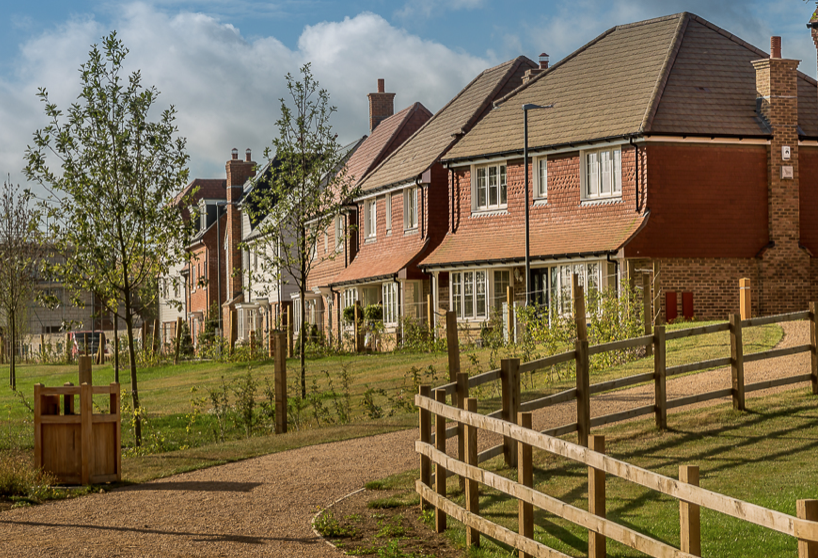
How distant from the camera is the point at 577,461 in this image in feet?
26.8

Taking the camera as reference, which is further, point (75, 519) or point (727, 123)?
point (727, 123)

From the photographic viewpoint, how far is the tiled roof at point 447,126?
122 feet

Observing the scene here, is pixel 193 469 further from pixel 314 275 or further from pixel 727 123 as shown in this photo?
pixel 314 275

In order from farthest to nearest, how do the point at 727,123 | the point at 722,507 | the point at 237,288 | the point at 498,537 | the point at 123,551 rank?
1. the point at 237,288
2. the point at 727,123
3. the point at 123,551
4. the point at 498,537
5. the point at 722,507

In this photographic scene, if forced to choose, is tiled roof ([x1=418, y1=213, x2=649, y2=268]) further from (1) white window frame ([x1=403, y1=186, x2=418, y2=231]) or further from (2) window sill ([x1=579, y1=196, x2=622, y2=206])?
(1) white window frame ([x1=403, y1=186, x2=418, y2=231])

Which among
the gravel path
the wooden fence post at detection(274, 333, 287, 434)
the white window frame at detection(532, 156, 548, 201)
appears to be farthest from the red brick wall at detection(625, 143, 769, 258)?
the wooden fence post at detection(274, 333, 287, 434)

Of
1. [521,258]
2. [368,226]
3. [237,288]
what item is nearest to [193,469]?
[521,258]

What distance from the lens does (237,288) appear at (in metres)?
59.8

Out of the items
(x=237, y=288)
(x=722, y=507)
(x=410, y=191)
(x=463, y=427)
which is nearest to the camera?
(x=722, y=507)

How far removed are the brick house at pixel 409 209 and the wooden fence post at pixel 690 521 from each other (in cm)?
2796

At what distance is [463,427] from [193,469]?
5313mm

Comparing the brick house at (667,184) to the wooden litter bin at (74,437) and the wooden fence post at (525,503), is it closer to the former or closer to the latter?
the wooden litter bin at (74,437)

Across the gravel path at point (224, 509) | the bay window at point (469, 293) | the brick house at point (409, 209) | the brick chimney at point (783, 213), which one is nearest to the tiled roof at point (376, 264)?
the brick house at point (409, 209)

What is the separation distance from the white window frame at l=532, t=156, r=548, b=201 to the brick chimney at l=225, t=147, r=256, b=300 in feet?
95.6
